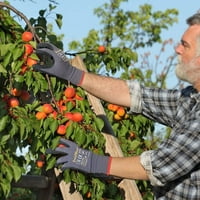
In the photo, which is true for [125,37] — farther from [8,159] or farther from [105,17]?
[8,159]

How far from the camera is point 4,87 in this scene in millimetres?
3525

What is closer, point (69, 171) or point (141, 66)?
point (69, 171)

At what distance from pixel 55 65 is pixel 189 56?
2.35 feet

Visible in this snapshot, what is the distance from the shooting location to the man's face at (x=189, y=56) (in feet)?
10.6

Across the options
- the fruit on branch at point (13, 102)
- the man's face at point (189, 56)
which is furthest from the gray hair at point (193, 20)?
the fruit on branch at point (13, 102)

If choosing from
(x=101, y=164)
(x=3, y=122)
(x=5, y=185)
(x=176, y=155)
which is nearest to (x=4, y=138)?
(x=3, y=122)

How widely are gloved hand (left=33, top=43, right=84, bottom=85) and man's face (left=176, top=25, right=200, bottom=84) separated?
0.60 metres

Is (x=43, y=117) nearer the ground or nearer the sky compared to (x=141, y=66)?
nearer the sky

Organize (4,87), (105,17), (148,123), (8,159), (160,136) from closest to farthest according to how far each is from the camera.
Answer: (8,159)
(4,87)
(148,123)
(160,136)
(105,17)

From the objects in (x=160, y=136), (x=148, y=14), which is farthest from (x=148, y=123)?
(x=148, y=14)

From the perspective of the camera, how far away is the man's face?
3.22 meters

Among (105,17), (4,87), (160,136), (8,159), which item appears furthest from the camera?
(105,17)

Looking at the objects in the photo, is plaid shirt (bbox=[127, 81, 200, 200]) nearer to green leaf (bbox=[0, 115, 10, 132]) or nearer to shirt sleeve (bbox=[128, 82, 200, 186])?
shirt sleeve (bbox=[128, 82, 200, 186])

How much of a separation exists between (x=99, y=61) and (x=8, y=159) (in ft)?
5.12
